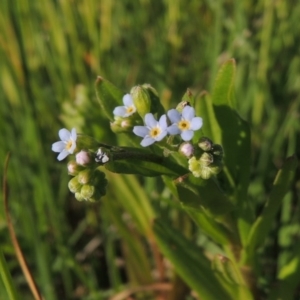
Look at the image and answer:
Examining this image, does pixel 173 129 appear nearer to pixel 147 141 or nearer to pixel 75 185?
pixel 147 141

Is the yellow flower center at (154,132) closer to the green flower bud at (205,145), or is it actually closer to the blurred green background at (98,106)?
the green flower bud at (205,145)

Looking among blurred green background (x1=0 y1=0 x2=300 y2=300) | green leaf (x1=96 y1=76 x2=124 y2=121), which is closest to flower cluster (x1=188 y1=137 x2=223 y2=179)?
green leaf (x1=96 y1=76 x2=124 y2=121)

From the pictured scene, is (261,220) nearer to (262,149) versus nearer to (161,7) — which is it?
(262,149)

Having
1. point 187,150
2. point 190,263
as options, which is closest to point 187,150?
point 187,150

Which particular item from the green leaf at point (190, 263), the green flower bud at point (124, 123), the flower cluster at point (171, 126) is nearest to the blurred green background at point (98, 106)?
the green leaf at point (190, 263)

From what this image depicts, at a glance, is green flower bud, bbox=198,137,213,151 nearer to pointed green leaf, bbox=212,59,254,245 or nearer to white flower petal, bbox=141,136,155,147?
white flower petal, bbox=141,136,155,147
